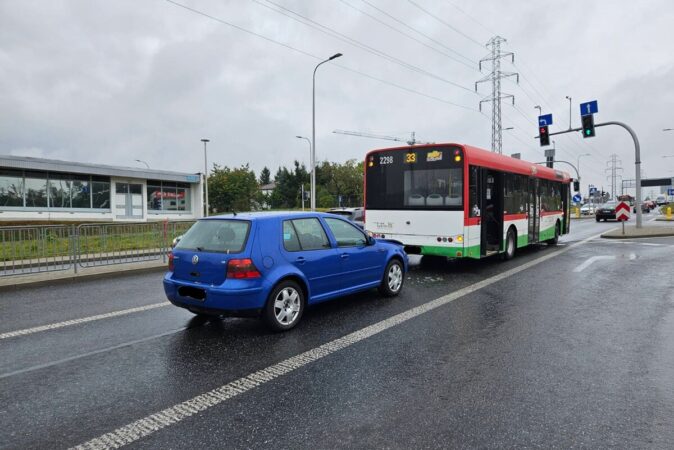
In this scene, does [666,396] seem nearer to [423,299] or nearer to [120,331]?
[423,299]

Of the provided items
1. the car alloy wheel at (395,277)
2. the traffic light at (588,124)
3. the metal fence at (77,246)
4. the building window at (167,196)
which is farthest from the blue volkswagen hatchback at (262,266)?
the building window at (167,196)

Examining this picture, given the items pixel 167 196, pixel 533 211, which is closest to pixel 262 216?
pixel 533 211

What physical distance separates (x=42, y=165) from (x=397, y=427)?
Result: 33.2m

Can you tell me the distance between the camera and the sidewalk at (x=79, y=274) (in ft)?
29.8

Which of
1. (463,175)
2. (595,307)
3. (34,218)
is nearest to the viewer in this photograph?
(595,307)

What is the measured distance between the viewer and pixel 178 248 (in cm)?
575

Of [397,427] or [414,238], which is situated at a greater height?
[414,238]

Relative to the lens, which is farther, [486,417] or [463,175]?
[463,175]

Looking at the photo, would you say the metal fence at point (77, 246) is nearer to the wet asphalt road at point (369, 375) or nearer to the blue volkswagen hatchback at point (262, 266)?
the wet asphalt road at point (369, 375)

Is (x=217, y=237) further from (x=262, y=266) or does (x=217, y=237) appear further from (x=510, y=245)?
(x=510, y=245)

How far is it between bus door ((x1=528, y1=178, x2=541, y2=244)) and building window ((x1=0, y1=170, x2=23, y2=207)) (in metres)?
30.7

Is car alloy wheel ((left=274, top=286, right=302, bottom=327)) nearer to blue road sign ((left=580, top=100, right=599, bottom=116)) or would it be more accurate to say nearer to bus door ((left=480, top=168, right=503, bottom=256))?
bus door ((left=480, top=168, right=503, bottom=256))

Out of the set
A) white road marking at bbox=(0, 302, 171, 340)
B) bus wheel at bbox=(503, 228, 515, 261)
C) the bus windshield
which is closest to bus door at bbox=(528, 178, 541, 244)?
bus wheel at bbox=(503, 228, 515, 261)

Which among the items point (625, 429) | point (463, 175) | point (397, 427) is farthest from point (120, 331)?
point (463, 175)
